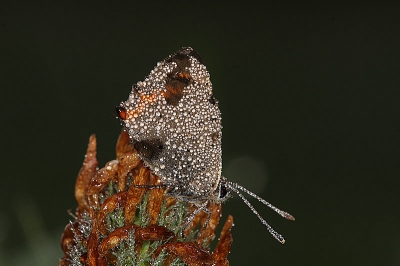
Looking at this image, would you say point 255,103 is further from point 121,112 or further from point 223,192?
point 121,112

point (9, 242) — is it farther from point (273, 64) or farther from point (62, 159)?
point (273, 64)

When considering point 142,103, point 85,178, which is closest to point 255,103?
point 85,178

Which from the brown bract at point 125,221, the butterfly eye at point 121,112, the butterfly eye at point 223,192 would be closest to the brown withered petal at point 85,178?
the brown bract at point 125,221

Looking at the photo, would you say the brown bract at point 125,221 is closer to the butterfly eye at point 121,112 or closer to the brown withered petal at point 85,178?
the brown withered petal at point 85,178

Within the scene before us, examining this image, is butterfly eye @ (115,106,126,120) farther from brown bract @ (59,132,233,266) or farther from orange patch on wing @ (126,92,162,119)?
brown bract @ (59,132,233,266)

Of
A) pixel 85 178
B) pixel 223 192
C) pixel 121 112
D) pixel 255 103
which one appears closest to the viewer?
pixel 121 112

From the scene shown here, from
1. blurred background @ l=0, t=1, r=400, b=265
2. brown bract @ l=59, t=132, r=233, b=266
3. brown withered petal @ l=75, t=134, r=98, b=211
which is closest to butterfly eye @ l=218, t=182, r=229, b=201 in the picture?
brown bract @ l=59, t=132, r=233, b=266

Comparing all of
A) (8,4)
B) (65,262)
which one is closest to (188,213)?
(65,262)
